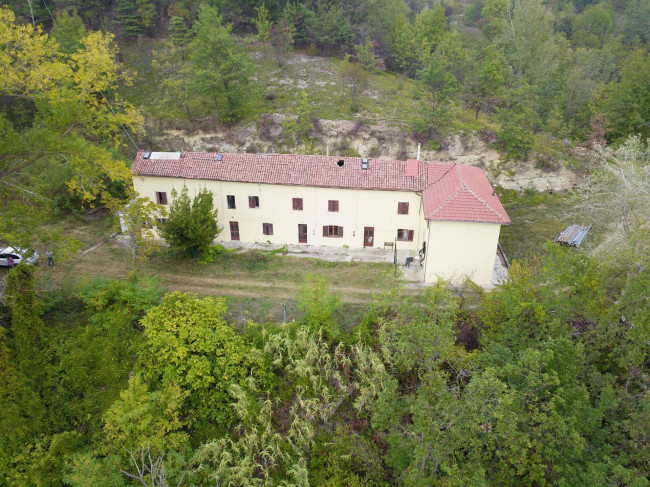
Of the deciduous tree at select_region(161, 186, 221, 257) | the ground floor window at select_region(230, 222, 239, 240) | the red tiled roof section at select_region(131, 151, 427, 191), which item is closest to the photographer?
the deciduous tree at select_region(161, 186, 221, 257)

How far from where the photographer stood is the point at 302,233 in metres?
33.5

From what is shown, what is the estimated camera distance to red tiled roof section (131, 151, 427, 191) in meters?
31.4

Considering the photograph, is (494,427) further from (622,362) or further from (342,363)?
(342,363)

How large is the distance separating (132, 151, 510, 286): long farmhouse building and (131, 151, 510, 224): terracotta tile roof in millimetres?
70

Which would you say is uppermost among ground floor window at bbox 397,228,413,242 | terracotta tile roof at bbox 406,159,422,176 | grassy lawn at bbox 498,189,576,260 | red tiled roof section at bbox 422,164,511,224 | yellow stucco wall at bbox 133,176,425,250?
terracotta tile roof at bbox 406,159,422,176

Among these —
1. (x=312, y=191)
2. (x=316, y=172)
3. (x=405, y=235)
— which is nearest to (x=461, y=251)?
(x=405, y=235)

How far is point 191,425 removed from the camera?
19797mm

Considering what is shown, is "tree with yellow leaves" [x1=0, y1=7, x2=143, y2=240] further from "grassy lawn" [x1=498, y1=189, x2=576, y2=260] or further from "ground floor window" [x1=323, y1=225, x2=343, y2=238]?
"grassy lawn" [x1=498, y1=189, x2=576, y2=260]

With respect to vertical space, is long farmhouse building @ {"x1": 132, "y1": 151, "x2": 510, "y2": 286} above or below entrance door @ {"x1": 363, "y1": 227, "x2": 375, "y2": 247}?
above

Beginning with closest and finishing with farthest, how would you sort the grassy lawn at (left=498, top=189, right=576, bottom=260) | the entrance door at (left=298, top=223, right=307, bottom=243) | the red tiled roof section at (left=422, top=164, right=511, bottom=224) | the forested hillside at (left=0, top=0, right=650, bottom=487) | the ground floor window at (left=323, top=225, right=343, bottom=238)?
the forested hillside at (left=0, top=0, right=650, bottom=487) < the red tiled roof section at (left=422, top=164, right=511, bottom=224) < the grassy lawn at (left=498, top=189, right=576, bottom=260) < the ground floor window at (left=323, top=225, right=343, bottom=238) < the entrance door at (left=298, top=223, right=307, bottom=243)

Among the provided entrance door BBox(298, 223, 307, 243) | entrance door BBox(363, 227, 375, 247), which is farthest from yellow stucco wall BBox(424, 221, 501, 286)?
entrance door BBox(298, 223, 307, 243)

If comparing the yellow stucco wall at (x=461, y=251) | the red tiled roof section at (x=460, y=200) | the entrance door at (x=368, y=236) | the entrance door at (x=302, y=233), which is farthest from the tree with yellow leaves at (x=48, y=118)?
the yellow stucco wall at (x=461, y=251)

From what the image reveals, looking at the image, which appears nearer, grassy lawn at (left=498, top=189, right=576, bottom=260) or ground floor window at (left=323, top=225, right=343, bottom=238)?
grassy lawn at (left=498, top=189, right=576, bottom=260)

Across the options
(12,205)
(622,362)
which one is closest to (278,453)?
(622,362)
